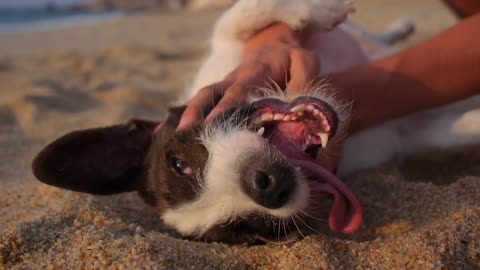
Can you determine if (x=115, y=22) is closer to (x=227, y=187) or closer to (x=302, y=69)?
(x=302, y=69)

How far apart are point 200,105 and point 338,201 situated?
0.66m

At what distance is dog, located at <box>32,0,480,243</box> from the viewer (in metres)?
2.12

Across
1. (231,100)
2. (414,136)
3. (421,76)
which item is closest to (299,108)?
(231,100)

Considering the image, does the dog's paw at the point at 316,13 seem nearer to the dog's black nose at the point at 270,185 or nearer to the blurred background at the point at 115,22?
the dog's black nose at the point at 270,185

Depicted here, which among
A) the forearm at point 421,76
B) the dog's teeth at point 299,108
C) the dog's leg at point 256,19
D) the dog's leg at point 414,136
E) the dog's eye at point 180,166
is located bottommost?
the dog's leg at point 414,136

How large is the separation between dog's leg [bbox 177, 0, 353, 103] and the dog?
532 mm

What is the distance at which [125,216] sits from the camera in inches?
104

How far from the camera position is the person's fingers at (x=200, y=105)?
7.91 feet

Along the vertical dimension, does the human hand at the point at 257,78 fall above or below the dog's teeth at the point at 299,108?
below

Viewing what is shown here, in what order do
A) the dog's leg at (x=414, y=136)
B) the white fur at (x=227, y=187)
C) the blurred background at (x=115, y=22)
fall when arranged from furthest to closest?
the blurred background at (x=115, y=22) < the dog's leg at (x=414, y=136) < the white fur at (x=227, y=187)

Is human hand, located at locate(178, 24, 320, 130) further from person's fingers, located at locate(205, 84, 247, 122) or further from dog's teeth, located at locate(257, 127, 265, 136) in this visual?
dog's teeth, located at locate(257, 127, 265, 136)

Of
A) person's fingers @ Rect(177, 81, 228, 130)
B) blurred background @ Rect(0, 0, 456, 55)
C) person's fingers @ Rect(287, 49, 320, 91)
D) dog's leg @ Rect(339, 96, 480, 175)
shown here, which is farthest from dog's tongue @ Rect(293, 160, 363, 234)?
blurred background @ Rect(0, 0, 456, 55)

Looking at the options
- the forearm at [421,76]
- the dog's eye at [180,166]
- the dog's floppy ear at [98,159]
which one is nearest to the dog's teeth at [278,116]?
the dog's eye at [180,166]

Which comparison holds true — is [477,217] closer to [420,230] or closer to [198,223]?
[420,230]
